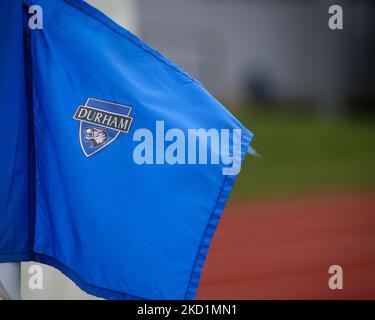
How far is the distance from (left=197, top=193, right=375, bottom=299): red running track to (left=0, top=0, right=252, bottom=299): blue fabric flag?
8.81ft

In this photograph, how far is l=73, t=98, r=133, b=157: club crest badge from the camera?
1965 mm

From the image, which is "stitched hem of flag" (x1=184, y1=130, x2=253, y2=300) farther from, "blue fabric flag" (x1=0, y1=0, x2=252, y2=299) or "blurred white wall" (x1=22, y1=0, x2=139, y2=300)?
"blurred white wall" (x1=22, y1=0, x2=139, y2=300)

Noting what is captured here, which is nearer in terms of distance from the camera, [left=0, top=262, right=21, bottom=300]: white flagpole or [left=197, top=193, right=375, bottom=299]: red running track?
[left=0, top=262, right=21, bottom=300]: white flagpole

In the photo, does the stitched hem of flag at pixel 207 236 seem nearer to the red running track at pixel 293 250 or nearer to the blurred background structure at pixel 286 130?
the blurred background structure at pixel 286 130

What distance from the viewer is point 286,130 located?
1454cm

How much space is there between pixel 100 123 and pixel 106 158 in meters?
0.10

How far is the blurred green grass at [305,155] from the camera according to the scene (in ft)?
34.9

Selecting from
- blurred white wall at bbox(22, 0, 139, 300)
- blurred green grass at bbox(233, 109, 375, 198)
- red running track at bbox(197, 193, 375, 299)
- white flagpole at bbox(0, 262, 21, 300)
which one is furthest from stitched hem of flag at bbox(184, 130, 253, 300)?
blurred green grass at bbox(233, 109, 375, 198)

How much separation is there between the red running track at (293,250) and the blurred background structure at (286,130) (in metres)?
0.01

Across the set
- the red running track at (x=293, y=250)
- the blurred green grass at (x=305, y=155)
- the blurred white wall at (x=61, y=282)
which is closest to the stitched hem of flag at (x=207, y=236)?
the blurred white wall at (x=61, y=282)

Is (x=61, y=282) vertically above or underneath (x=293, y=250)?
above

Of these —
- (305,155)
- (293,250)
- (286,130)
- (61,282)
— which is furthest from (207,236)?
(286,130)

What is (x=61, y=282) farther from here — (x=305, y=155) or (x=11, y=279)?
(x=305, y=155)
